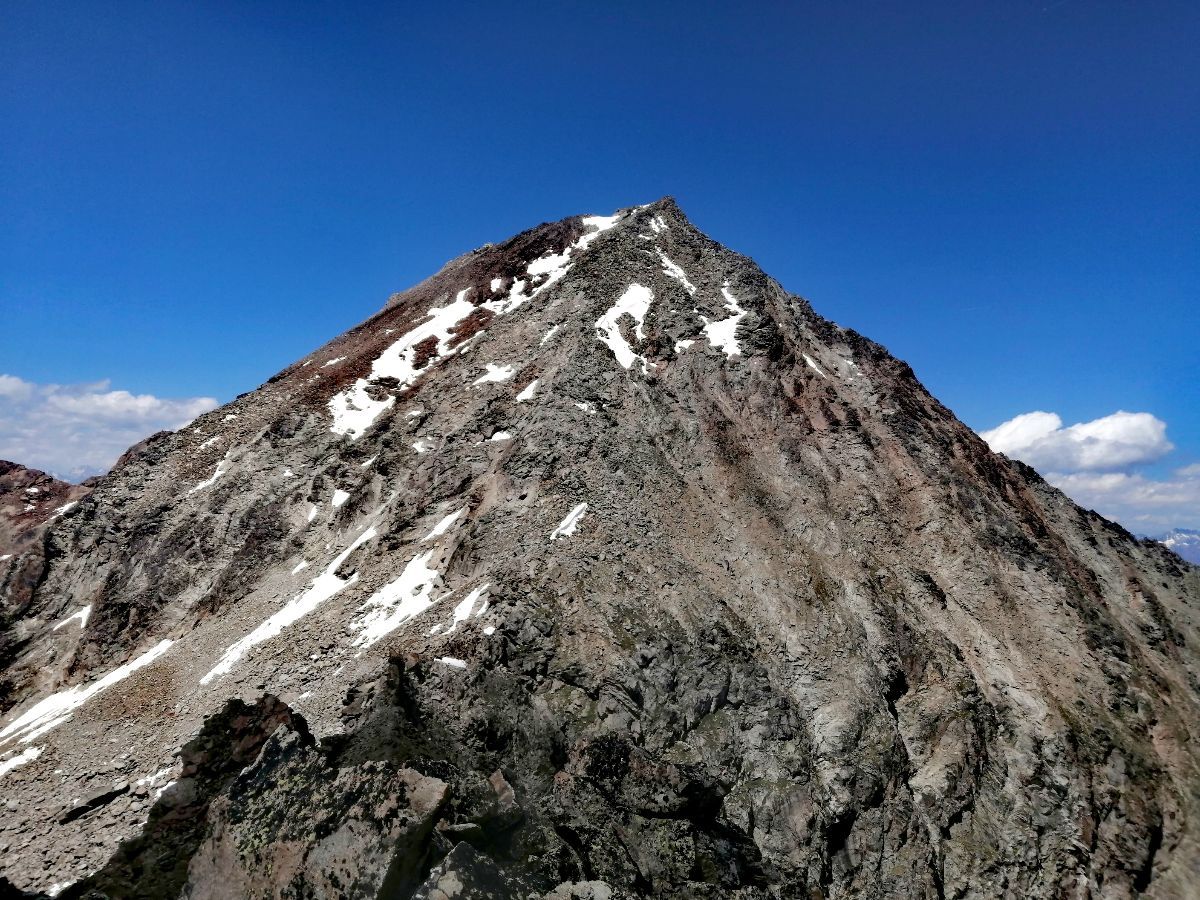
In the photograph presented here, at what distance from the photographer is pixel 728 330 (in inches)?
1960

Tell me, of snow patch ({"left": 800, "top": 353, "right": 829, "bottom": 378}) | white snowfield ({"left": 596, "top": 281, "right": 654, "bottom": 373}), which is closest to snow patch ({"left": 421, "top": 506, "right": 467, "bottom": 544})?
white snowfield ({"left": 596, "top": 281, "right": 654, "bottom": 373})

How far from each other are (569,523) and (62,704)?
27805 mm

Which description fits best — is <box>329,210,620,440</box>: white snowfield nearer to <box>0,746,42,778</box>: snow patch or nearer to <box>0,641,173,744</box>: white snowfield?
<box>0,641,173,744</box>: white snowfield

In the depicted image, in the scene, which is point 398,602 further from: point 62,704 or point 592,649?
point 62,704

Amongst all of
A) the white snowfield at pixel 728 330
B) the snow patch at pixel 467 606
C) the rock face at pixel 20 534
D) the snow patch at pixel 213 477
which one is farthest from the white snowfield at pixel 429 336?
the snow patch at pixel 467 606

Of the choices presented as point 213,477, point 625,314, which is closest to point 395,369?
point 213,477

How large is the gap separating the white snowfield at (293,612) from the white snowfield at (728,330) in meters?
29.6

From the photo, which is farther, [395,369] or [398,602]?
[395,369]

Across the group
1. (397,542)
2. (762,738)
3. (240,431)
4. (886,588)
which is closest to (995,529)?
(886,588)

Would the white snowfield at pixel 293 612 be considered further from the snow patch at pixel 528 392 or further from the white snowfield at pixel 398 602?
the snow patch at pixel 528 392

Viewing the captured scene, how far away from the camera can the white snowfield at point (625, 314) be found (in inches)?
1784

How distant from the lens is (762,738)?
28844 mm

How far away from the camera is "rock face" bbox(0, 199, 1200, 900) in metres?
19.2

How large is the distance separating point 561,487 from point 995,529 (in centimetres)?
3092
